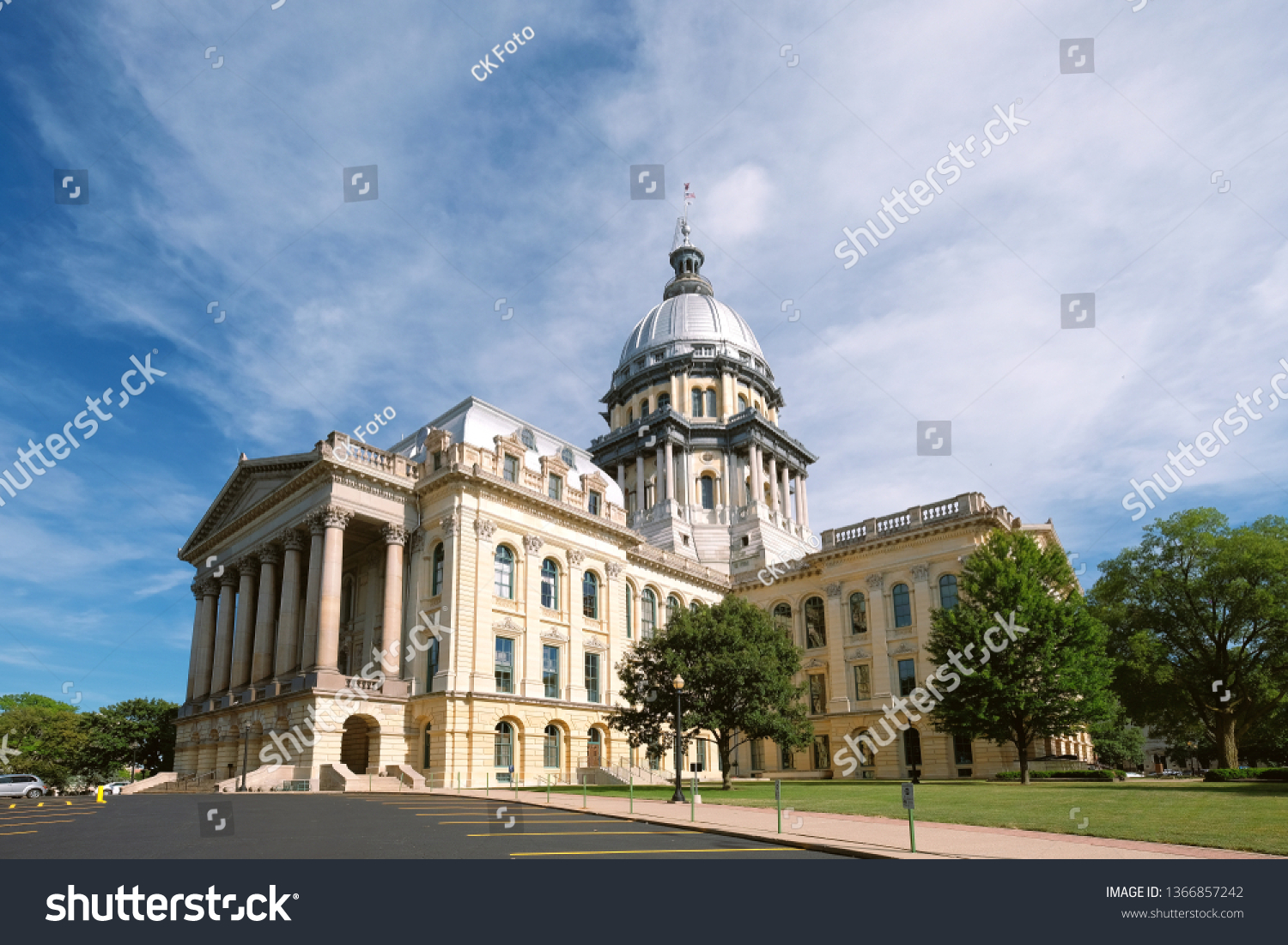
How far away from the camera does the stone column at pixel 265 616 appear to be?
48125 millimetres

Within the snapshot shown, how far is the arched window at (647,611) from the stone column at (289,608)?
21998 mm

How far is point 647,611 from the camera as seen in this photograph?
60000mm

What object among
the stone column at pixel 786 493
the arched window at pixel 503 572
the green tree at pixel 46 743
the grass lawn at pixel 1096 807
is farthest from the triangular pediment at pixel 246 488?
the stone column at pixel 786 493

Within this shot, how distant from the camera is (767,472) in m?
83.8

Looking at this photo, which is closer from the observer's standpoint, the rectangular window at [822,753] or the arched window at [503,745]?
the arched window at [503,745]

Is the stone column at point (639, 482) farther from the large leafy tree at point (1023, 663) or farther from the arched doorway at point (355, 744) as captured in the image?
the large leafy tree at point (1023, 663)

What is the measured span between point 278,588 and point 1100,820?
46.6m

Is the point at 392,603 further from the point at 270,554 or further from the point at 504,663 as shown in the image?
the point at 270,554

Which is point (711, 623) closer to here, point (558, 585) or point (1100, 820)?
point (558, 585)

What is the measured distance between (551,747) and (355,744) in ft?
33.8

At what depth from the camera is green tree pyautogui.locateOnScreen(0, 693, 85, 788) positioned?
66.7 metres

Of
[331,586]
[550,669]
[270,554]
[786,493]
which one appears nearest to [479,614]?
[550,669]

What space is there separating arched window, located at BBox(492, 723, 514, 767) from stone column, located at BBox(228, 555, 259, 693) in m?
17.2
